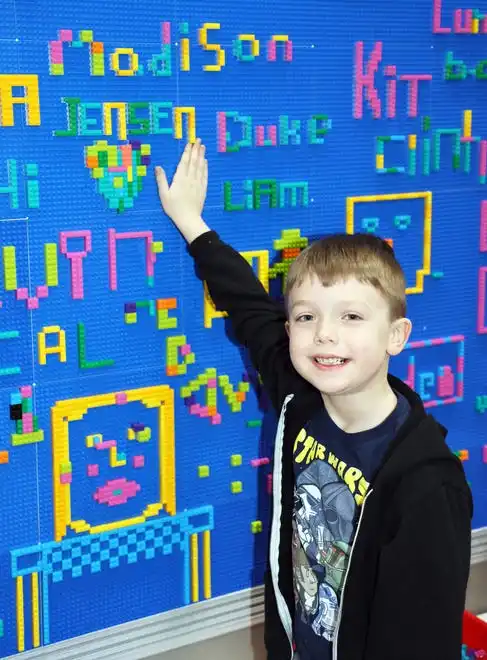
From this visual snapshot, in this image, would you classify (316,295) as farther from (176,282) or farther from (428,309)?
(428,309)

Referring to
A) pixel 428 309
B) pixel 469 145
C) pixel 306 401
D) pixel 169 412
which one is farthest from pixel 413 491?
pixel 469 145

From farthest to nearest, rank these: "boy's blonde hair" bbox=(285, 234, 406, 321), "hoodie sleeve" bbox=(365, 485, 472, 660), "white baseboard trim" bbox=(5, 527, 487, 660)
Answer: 1. "white baseboard trim" bbox=(5, 527, 487, 660)
2. "boy's blonde hair" bbox=(285, 234, 406, 321)
3. "hoodie sleeve" bbox=(365, 485, 472, 660)

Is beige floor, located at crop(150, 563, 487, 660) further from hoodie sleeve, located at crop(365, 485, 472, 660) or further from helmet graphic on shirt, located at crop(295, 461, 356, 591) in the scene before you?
hoodie sleeve, located at crop(365, 485, 472, 660)

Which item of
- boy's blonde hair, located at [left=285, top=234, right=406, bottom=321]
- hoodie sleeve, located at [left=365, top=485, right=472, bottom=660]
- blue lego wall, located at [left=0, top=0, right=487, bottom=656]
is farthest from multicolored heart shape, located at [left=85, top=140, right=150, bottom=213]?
hoodie sleeve, located at [left=365, top=485, right=472, bottom=660]

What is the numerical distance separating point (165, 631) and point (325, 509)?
455mm

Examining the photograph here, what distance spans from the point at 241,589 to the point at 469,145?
96 centimetres

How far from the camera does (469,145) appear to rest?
200 cm

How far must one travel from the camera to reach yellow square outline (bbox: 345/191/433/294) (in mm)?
1889

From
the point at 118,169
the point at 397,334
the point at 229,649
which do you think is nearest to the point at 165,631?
the point at 229,649

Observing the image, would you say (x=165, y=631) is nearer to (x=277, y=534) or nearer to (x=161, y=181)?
(x=277, y=534)

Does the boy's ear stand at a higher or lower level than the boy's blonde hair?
lower

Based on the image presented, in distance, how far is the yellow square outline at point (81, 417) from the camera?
1.65 meters

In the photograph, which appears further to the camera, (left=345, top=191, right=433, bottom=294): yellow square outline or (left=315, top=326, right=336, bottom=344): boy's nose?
(left=345, top=191, right=433, bottom=294): yellow square outline

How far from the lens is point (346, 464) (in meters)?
1.54
